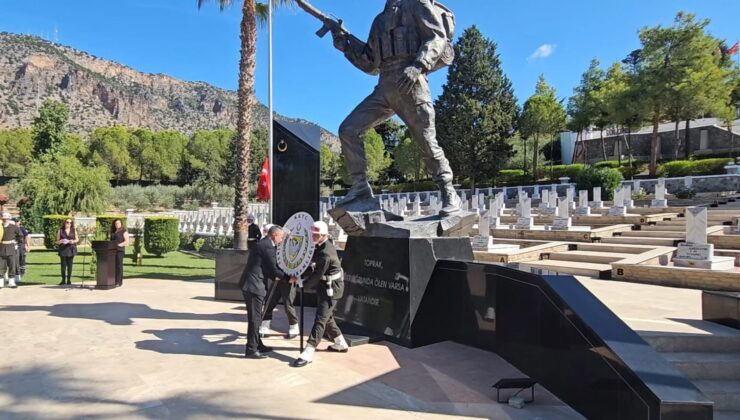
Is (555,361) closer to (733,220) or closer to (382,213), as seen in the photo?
(382,213)

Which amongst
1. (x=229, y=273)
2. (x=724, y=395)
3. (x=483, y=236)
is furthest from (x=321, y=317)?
(x=483, y=236)

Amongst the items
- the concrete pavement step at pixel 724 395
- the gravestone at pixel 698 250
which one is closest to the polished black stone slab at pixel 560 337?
the concrete pavement step at pixel 724 395

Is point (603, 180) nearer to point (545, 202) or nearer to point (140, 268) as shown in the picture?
point (545, 202)

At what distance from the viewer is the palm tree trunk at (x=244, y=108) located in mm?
15031

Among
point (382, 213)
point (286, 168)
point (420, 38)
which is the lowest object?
point (382, 213)

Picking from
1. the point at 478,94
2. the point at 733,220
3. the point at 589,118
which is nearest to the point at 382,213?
the point at 733,220

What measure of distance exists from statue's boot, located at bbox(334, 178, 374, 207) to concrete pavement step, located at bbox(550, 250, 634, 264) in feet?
24.6

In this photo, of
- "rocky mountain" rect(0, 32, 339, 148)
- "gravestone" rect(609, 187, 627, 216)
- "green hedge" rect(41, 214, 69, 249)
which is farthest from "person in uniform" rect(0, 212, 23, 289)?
"rocky mountain" rect(0, 32, 339, 148)

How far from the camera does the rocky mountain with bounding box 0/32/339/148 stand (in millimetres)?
119688

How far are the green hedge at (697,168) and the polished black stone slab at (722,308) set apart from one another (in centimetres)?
2823

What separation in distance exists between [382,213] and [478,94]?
36.8 m

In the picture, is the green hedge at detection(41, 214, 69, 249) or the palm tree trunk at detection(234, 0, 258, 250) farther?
the green hedge at detection(41, 214, 69, 249)

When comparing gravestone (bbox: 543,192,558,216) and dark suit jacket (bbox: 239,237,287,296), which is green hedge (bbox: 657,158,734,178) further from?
dark suit jacket (bbox: 239,237,287,296)

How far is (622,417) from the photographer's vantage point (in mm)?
3264
